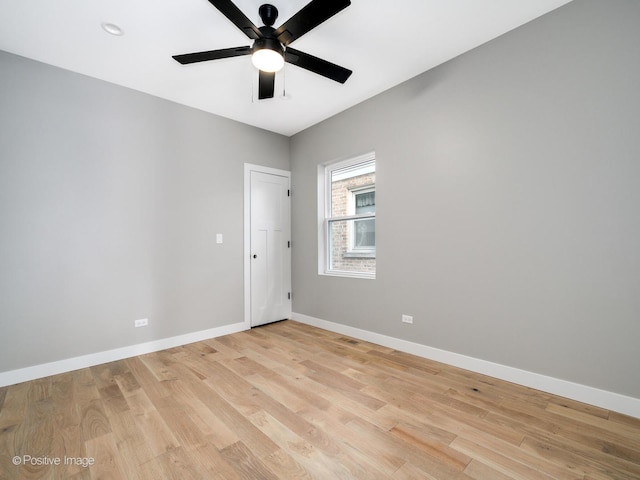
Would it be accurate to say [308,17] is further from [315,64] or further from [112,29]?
[112,29]

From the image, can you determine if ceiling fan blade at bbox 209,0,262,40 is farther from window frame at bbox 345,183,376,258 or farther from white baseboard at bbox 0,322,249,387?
white baseboard at bbox 0,322,249,387

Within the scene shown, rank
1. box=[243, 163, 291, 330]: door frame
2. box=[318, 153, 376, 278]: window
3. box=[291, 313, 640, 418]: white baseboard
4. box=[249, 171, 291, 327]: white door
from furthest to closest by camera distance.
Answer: box=[249, 171, 291, 327]: white door
box=[243, 163, 291, 330]: door frame
box=[318, 153, 376, 278]: window
box=[291, 313, 640, 418]: white baseboard

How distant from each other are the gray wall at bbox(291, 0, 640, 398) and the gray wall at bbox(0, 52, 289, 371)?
80.2 inches

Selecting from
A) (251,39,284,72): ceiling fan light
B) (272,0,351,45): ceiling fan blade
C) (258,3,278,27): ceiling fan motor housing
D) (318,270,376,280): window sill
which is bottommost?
(318,270,376,280): window sill

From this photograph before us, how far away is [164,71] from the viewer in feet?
9.07

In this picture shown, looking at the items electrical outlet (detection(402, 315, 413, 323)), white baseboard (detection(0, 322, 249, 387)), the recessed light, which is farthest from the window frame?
the recessed light

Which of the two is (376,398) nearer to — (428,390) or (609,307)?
(428,390)

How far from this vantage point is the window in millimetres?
3648

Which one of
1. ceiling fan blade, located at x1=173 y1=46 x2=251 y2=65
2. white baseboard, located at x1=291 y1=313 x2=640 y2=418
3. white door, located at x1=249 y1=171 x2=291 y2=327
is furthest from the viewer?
white door, located at x1=249 y1=171 x2=291 y2=327

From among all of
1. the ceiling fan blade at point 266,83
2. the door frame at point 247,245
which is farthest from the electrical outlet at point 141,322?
the ceiling fan blade at point 266,83

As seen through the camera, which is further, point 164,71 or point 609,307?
point 164,71

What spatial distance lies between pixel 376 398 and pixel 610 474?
1.24 metres

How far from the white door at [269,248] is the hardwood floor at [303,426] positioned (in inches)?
56.5

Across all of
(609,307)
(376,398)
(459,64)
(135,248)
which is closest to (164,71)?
(135,248)
